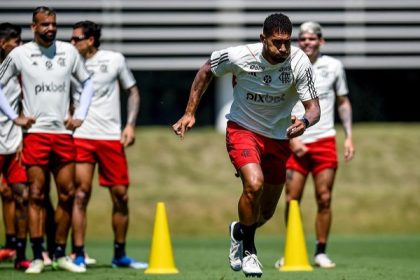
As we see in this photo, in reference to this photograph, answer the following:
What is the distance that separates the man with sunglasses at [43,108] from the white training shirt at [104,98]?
2.70 ft

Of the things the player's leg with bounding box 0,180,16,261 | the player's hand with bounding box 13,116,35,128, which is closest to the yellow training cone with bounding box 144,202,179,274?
the player's hand with bounding box 13,116,35,128

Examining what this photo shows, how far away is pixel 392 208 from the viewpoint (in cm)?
2130

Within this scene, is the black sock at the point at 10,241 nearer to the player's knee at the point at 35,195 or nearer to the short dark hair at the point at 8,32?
the player's knee at the point at 35,195

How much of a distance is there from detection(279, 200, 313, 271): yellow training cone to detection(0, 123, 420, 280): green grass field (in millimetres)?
1184

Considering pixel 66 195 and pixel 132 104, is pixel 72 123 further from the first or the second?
pixel 132 104

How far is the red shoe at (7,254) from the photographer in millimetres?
15255

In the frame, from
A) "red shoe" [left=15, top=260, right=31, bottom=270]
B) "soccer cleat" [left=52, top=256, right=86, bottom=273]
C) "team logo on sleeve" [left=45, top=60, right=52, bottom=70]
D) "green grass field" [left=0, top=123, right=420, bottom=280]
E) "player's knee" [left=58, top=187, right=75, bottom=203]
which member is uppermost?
"team logo on sleeve" [left=45, top=60, right=52, bottom=70]

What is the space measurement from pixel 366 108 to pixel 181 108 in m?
3.90

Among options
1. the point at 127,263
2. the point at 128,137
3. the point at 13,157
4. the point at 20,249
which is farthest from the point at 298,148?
the point at 20,249

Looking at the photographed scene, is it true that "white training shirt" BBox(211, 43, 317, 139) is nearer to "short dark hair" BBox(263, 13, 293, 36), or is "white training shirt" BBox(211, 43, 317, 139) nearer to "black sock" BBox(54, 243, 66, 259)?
"short dark hair" BBox(263, 13, 293, 36)

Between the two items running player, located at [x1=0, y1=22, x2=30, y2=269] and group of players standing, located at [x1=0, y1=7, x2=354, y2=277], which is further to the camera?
running player, located at [x1=0, y1=22, x2=30, y2=269]

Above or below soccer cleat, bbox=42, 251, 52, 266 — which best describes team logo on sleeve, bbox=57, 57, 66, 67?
above

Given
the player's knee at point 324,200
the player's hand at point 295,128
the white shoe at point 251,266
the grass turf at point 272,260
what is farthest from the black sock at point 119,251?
the player's hand at point 295,128

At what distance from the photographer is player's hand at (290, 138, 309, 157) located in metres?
14.9
